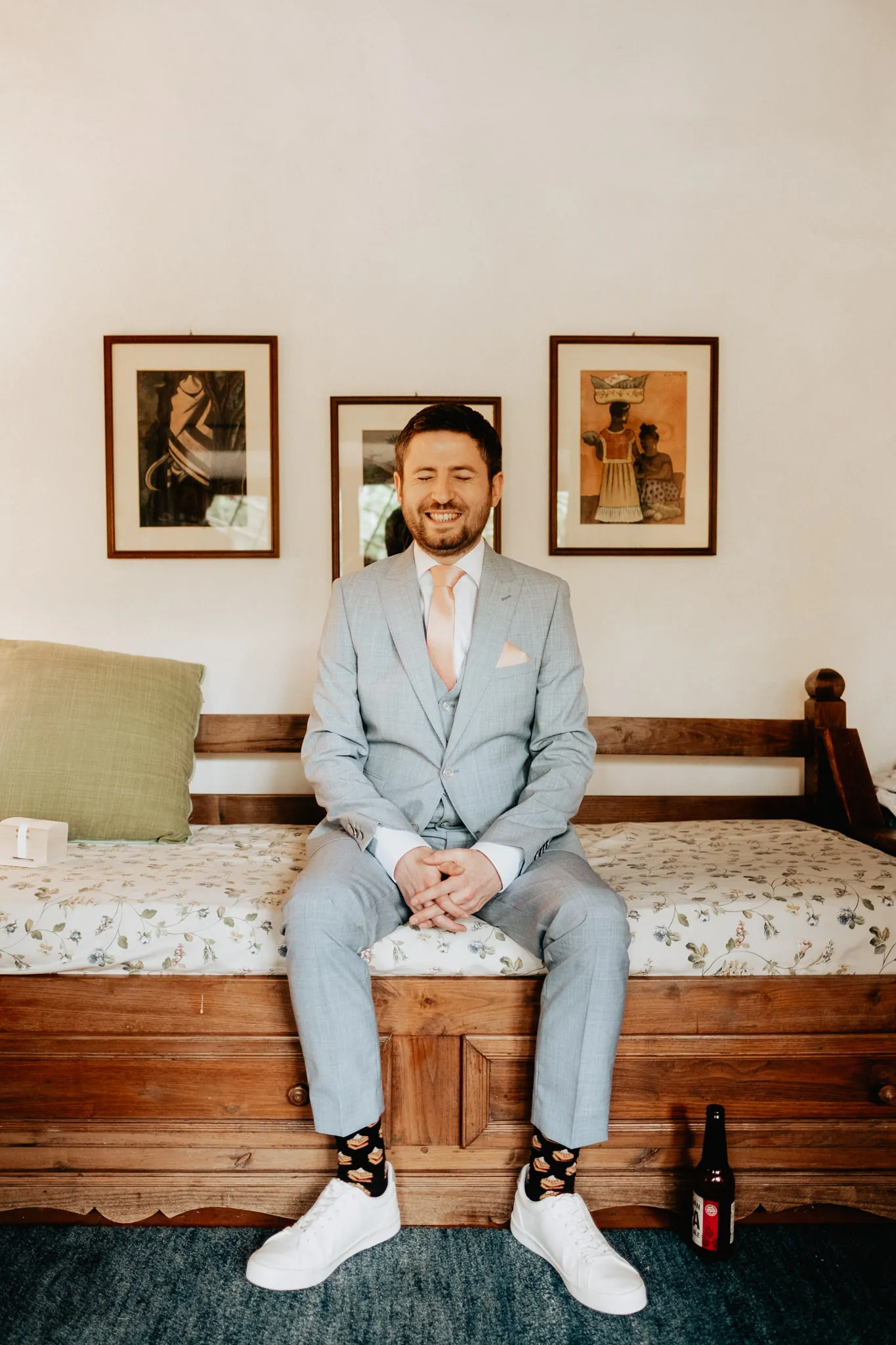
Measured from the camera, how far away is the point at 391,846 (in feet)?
6.17

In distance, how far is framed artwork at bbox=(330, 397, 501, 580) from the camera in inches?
105

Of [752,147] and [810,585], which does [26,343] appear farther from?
[810,585]

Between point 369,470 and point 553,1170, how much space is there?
1.79 metres

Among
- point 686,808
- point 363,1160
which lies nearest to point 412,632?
point 363,1160

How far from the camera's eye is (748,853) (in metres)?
2.21

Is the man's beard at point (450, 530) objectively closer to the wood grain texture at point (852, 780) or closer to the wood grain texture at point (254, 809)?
the wood grain texture at point (254, 809)

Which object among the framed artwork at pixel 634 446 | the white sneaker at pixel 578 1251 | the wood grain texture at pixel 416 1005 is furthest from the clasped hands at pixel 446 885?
the framed artwork at pixel 634 446

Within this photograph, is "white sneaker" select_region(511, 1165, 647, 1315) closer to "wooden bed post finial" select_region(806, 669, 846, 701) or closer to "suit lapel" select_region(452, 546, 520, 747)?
"suit lapel" select_region(452, 546, 520, 747)

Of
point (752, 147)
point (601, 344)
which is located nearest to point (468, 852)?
point (601, 344)

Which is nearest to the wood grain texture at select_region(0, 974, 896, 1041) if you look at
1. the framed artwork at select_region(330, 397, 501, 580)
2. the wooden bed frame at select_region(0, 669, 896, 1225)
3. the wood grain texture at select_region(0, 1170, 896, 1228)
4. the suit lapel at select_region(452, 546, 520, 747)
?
the wooden bed frame at select_region(0, 669, 896, 1225)

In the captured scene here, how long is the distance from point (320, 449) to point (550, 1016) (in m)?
1.68

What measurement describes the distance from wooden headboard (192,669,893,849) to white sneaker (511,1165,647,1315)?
3.81ft

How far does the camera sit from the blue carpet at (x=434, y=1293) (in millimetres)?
1492

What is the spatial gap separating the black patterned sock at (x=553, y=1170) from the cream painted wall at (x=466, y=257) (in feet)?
4.54
